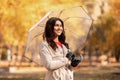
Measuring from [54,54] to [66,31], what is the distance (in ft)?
6.23

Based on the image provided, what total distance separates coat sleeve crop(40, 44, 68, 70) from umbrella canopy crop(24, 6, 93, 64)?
124cm

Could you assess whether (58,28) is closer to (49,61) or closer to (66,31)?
(49,61)

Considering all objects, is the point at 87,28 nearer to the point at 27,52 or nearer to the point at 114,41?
the point at 27,52

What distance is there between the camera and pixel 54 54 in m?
5.51

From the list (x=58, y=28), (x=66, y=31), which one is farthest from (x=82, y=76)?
(x=58, y=28)

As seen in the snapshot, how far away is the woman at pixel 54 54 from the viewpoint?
17.7 ft

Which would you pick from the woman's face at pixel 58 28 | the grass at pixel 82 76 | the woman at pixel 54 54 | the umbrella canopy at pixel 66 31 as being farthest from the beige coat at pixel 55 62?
the grass at pixel 82 76

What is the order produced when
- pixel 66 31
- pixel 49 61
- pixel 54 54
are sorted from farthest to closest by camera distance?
pixel 66 31 → pixel 54 54 → pixel 49 61

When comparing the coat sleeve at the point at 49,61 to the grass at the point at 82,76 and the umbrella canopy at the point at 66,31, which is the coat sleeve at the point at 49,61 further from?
the grass at the point at 82,76

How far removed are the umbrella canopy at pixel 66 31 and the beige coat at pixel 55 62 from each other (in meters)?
1.20

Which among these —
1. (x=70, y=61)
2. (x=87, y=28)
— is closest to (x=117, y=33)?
(x=87, y=28)

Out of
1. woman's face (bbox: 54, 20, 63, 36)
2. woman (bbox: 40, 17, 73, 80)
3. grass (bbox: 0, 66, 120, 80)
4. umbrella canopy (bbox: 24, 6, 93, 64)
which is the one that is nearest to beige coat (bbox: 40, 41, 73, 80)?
woman (bbox: 40, 17, 73, 80)

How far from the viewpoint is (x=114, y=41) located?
4550cm

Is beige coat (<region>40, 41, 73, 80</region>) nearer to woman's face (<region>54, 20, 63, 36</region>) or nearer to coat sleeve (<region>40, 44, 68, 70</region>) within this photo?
coat sleeve (<region>40, 44, 68, 70</region>)
